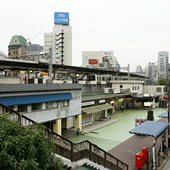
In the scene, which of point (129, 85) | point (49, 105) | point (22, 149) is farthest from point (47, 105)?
point (129, 85)

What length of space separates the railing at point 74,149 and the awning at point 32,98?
7.76 m

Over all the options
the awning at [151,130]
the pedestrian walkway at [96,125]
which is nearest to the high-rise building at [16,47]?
the pedestrian walkway at [96,125]

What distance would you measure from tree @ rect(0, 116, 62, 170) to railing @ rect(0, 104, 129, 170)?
1.60m

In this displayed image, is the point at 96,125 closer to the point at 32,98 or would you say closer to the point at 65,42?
the point at 32,98

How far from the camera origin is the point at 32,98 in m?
20.6

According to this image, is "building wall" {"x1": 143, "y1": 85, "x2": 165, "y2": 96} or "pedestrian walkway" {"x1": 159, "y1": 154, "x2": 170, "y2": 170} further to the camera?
"building wall" {"x1": 143, "y1": 85, "x2": 165, "y2": 96}

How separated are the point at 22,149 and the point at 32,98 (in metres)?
15.0

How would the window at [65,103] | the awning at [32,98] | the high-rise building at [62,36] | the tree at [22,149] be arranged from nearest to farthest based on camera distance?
the tree at [22,149] < the awning at [32,98] < the window at [65,103] < the high-rise building at [62,36]

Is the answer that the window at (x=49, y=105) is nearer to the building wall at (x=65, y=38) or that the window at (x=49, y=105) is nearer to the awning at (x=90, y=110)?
the awning at (x=90, y=110)

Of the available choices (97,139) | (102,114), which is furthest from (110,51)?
(97,139)

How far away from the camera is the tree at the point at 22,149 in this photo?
565 cm

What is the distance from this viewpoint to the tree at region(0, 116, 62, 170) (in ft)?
18.5

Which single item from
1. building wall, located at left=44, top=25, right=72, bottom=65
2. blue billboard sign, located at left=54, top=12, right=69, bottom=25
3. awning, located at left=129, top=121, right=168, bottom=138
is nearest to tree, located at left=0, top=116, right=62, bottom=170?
awning, located at left=129, top=121, right=168, bottom=138

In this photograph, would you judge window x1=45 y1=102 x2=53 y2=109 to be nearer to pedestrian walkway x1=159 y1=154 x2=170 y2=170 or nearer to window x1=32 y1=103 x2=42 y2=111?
window x1=32 y1=103 x2=42 y2=111
